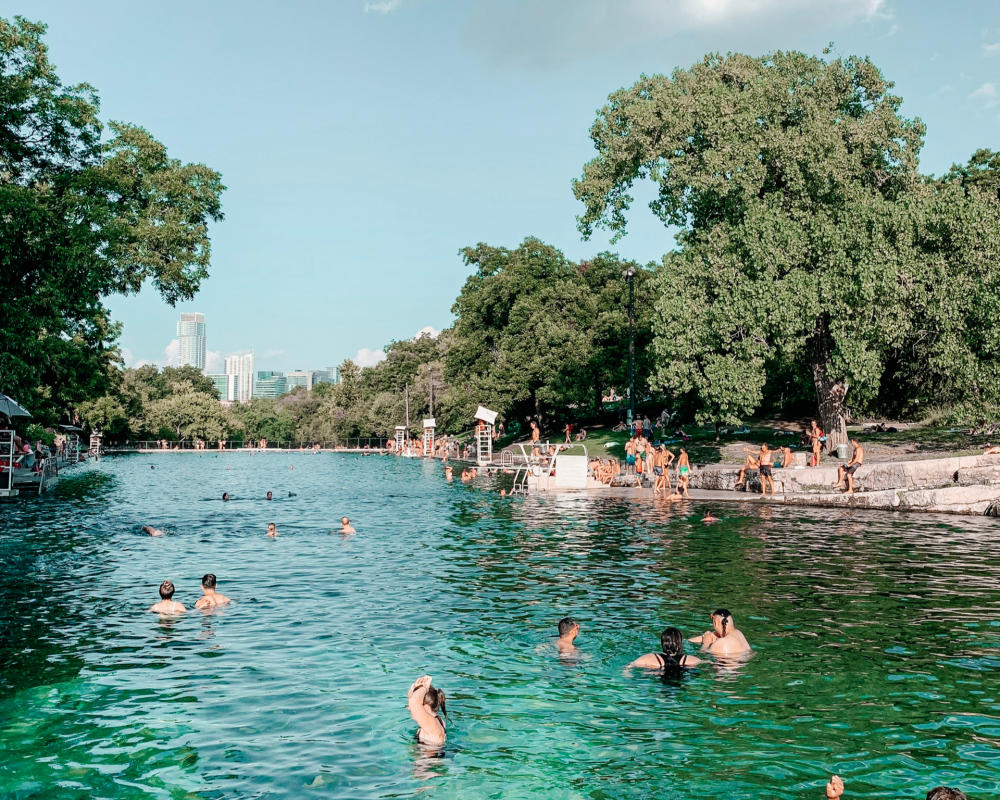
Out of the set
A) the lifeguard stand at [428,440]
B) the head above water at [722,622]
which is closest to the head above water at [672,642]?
the head above water at [722,622]

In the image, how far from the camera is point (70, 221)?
34.7m

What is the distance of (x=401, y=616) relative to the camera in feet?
47.8

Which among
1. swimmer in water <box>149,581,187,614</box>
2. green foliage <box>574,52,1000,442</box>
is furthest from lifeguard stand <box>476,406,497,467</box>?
swimmer in water <box>149,581,187,614</box>

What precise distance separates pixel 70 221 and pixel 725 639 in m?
32.9

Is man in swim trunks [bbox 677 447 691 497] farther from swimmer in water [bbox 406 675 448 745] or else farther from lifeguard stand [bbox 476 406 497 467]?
lifeguard stand [bbox 476 406 497 467]

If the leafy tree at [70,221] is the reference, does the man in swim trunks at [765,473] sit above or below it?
below

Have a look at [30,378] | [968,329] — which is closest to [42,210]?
[30,378]

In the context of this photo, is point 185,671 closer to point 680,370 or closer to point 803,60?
point 680,370

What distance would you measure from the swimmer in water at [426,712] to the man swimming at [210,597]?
762 centimetres

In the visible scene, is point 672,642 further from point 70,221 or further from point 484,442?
point 484,442

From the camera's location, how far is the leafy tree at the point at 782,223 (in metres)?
33.3

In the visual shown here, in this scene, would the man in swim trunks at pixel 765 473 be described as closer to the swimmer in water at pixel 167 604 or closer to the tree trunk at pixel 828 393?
the tree trunk at pixel 828 393

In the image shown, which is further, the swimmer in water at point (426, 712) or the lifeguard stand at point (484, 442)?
the lifeguard stand at point (484, 442)

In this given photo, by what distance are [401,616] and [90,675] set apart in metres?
5.09
